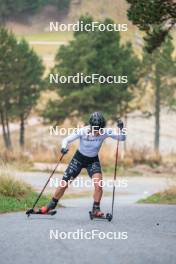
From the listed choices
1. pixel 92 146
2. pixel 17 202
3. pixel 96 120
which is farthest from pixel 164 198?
pixel 96 120

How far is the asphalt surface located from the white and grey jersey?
1.18 meters

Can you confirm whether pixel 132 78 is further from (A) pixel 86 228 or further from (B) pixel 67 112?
(A) pixel 86 228

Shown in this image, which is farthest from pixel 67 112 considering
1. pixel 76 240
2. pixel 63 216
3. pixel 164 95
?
pixel 76 240

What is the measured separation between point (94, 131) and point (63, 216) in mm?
1931

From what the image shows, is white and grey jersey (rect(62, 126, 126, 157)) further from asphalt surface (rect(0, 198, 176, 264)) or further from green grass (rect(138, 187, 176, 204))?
green grass (rect(138, 187, 176, 204))

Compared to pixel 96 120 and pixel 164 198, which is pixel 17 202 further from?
pixel 164 198

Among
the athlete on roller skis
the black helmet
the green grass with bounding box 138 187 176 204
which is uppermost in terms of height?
the black helmet

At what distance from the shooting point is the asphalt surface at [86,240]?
8.59 m

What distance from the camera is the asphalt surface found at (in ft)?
28.2

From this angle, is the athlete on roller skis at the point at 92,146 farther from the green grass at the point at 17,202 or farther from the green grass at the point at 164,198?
the green grass at the point at 164,198

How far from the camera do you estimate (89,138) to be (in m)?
12.3

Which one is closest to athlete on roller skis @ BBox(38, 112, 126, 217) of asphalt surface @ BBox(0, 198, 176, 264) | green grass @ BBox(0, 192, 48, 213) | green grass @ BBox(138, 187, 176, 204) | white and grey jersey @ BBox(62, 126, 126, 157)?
white and grey jersey @ BBox(62, 126, 126, 157)

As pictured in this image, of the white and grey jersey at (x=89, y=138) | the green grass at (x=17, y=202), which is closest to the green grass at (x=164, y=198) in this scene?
the green grass at (x=17, y=202)

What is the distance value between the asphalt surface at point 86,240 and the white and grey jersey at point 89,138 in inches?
46.5
